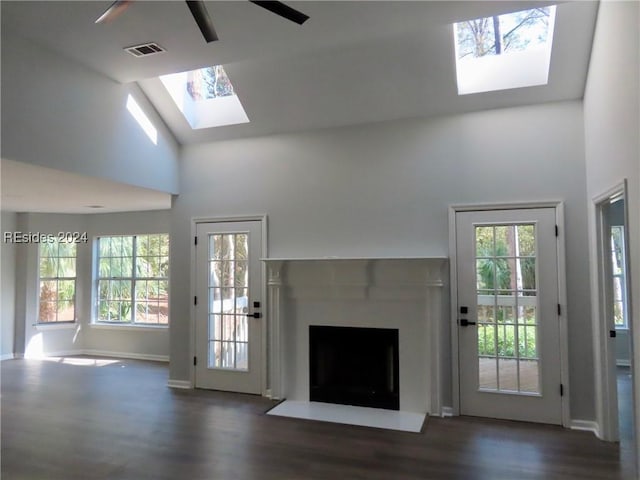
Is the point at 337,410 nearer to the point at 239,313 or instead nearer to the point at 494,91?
the point at 239,313

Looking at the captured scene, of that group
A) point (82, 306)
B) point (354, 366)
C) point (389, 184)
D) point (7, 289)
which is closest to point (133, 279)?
point (82, 306)

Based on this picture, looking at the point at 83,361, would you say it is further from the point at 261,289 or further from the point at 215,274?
the point at 261,289

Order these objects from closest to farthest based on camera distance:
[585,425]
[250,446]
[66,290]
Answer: [250,446], [585,425], [66,290]

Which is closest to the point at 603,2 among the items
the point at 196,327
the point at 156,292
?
the point at 196,327

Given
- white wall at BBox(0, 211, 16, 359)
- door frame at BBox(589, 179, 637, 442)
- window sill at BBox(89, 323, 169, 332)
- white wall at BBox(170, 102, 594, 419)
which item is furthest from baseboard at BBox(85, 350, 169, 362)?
door frame at BBox(589, 179, 637, 442)

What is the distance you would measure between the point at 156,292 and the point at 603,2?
6.83 meters

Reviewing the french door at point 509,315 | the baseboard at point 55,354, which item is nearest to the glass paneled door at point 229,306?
the french door at point 509,315

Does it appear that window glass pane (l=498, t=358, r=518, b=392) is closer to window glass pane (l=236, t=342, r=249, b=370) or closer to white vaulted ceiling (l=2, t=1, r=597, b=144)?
white vaulted ceiling (l=2, t=1, r=597, b=144)

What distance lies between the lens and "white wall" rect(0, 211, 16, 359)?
22.9 ft

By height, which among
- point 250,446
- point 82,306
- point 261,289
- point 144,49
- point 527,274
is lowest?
point 250,446

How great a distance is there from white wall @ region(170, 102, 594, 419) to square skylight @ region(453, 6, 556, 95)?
0.29m

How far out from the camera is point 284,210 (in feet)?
15.8

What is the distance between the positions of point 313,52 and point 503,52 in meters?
1.80

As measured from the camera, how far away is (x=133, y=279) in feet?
23.7
